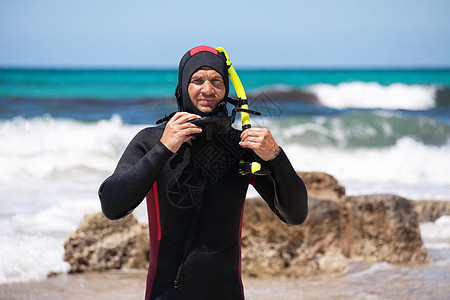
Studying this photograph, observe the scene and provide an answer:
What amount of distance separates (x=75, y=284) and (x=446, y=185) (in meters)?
8.60

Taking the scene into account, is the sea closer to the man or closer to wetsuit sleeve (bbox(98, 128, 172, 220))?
the man

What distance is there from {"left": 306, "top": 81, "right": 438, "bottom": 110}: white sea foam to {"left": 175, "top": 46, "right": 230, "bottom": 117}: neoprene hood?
26021mm

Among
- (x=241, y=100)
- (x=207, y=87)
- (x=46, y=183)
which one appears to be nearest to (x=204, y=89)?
(x=207, y=87)

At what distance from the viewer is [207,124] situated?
2.16 m

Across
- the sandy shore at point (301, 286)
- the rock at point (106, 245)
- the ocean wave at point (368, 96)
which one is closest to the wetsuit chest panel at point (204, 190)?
the sandy shore at point (301, 286)

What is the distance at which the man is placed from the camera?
7.33 feet

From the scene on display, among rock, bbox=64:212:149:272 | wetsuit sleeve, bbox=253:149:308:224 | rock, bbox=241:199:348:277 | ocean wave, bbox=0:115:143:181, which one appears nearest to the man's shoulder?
wetsuit sleeve, bbox=253:149:308:224

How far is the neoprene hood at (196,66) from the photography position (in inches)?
88.4

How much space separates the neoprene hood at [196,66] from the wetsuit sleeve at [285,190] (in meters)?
0.34

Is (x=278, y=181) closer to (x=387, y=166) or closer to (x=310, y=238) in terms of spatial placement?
(x=310, y=238)

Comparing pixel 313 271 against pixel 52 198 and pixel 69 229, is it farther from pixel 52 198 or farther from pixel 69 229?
pixel 52 198

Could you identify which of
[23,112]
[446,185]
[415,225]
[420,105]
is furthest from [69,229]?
[420,105]

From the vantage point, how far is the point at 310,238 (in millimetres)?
5676

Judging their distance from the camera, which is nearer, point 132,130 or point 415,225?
point 415,225
